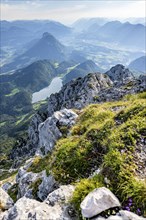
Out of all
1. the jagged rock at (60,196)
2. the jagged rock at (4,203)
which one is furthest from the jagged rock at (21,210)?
the jagged rock at (4,203)

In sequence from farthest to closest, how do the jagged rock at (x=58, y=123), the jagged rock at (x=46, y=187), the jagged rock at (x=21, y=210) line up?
1. the jagged rock at (x=58, y=123)
2. the jagged rock at (x=46, y=187)
3. the jagged rock at (x=21, y=210)

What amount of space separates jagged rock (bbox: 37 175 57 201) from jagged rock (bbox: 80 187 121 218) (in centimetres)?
531

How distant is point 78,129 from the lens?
21203 mm

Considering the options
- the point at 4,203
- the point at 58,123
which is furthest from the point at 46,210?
the point at 58,123

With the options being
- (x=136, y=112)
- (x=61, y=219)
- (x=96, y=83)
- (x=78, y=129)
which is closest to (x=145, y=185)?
(x=61, y=219)

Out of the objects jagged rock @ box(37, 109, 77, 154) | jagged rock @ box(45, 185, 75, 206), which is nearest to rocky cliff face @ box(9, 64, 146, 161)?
jagged rock @ box(37, 109, 77, 154)

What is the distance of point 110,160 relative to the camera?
12.3m

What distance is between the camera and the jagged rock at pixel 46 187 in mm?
15652

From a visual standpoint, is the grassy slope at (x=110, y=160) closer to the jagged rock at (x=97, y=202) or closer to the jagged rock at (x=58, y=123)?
the jagged rock at (x=97, y=202)

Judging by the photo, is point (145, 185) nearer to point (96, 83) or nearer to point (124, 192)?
point (124, 192)

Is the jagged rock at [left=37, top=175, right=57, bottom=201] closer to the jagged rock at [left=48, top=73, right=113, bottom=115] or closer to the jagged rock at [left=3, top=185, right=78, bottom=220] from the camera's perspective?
the jagged rock at [left=3, top=185, right=78, bottom=220]

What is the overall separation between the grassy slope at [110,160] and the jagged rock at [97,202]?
1.81ft

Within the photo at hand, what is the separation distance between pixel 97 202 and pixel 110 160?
266 centimetres

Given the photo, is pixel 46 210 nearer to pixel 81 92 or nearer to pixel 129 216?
pixel 129 216
